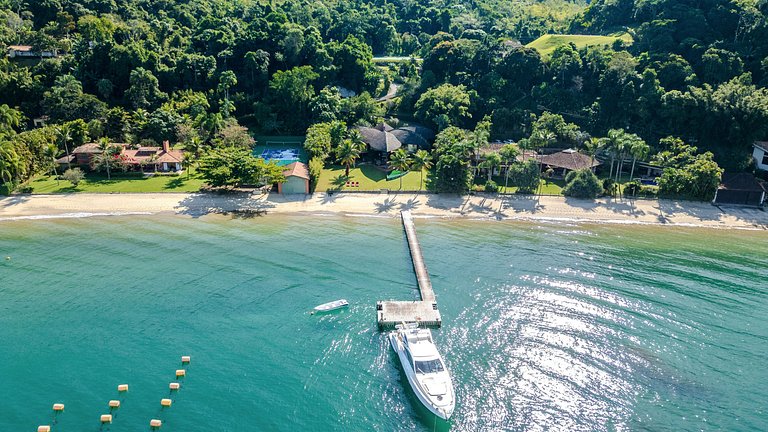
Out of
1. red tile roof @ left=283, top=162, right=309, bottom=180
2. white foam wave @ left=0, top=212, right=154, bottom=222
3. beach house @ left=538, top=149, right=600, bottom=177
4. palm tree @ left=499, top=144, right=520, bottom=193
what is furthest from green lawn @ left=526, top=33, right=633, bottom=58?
white foam wave @ left=0, top=212, right=154, bottom=222

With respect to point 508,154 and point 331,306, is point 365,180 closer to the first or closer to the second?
point 508,154

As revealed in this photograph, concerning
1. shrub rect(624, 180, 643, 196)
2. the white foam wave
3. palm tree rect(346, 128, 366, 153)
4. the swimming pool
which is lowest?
the white foam wave

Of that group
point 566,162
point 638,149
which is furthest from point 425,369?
point 566,162

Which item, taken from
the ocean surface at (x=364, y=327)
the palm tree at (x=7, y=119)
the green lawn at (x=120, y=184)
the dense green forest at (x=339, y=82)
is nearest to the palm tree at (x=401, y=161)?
the ocean surface at (x=364, y=327)

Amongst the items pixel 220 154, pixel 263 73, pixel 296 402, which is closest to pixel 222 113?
pixel 263 73

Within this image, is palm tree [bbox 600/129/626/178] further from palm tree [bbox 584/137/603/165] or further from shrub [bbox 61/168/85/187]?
shrub [bbox 61/168/85/187]

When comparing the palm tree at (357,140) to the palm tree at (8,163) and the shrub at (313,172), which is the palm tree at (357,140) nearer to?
the shrub at (313,172)

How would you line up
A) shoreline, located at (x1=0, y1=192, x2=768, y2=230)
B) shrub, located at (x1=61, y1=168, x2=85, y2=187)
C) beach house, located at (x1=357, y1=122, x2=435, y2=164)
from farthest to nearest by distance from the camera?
beach house, located at (x1=357, y1=122, x2=435, y2=164)
shrub, located at (x1=61, y1=168, x2=85, y2=187)
shoreline, located at (x1=0, y1=192, x2=768, y2=230)

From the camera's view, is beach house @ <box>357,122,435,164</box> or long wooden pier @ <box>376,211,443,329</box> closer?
long wooden pier @ <box>376,211,443,329</box>
